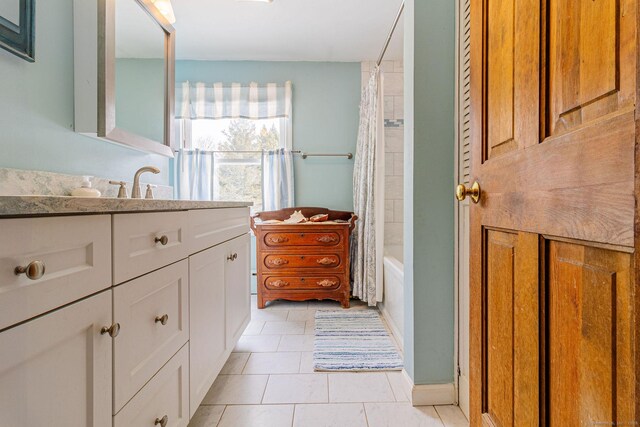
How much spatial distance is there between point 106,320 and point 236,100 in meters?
2.87

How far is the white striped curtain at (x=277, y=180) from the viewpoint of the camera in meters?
3.19

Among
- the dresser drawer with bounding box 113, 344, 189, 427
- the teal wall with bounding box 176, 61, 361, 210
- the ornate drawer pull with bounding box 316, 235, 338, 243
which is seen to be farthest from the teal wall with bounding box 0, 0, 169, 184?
the teal wall with bounding box 176, 61, 361, 210

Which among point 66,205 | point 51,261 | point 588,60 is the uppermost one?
point 588,60

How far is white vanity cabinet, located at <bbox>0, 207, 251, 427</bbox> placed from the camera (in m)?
0.51

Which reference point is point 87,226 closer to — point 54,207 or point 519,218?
point 54,207

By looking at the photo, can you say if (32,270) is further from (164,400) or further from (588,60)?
(588,60)

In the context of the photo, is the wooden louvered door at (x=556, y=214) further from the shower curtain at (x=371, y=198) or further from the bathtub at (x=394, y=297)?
the shower curtain at (x=371, y=198)

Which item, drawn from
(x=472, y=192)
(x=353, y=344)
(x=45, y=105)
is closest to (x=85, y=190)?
(x=45, y=105)

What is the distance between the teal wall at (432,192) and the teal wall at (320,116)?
71.6 inches

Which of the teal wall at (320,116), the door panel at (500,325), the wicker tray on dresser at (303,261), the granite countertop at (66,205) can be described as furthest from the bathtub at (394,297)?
the granite countertop at (66,205)

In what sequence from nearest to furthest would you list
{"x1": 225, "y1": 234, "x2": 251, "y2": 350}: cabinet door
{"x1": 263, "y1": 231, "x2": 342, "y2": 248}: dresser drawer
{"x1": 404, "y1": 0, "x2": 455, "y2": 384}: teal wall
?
{"x1": 404, "y1": 0, "x2": 455, "y2": 384}: teal wall, {"x1": 225, "y1": 234, "x2": 251, "y2": 350}: cabinet door, {"x1": 263, "y1": 231, "x2": 342, "y2": 248}: dresser drawer

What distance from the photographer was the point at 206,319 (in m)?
1.35

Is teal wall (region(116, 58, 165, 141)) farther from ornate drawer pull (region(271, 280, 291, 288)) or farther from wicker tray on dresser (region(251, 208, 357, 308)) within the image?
ornate drawer pull (region(271, 280, 291, 288))

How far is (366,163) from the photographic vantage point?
2758 mm
